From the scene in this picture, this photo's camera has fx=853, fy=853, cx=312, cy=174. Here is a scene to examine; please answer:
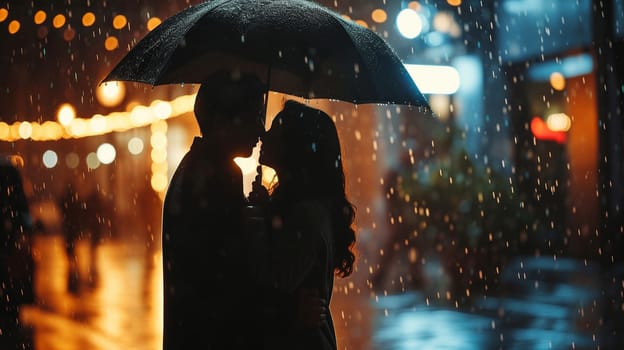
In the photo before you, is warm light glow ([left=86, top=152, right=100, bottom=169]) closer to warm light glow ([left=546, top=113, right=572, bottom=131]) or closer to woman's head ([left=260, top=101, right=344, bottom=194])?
warm light glow ([left=546, top=113, right=572, bottom=131])

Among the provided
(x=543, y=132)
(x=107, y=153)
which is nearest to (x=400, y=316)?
(x=543, y=132)

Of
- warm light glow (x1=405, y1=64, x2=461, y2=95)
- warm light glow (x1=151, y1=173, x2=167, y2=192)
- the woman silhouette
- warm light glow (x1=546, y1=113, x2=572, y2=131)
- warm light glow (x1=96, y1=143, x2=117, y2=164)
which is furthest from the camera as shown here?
warm light glow (x1=96, y1=143, x2=117, y2=164)

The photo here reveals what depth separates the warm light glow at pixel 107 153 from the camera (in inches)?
2117

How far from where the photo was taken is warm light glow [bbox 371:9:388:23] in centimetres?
2478

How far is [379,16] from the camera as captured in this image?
24859 millimetres

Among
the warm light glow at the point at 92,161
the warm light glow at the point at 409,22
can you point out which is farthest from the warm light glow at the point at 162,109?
the warm light glow at the point at 92,161

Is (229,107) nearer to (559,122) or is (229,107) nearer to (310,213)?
(310,213)

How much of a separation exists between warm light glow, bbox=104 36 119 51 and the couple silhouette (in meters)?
28.6

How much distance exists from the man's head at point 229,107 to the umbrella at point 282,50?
744mm

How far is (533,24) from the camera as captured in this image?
21.0 metres

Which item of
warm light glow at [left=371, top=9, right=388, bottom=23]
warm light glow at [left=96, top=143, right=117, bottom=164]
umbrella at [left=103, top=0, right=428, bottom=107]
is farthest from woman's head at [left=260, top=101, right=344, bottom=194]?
Result: warm light glow at [left=96, top=143, right=117, bottom=164]

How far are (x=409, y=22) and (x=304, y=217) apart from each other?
20737 mm

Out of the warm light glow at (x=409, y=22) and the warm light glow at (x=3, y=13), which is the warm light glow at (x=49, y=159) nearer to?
the warm light glow at (x=3, y=13)

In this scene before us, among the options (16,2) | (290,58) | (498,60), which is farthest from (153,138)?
(290,58)
